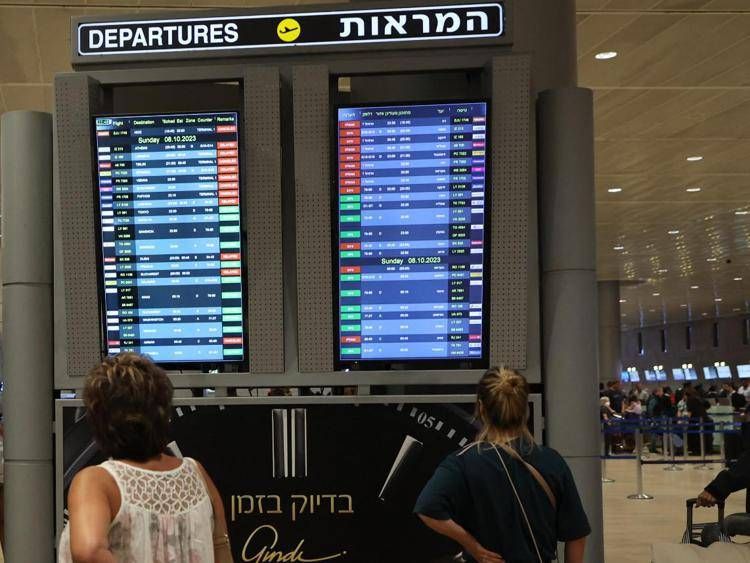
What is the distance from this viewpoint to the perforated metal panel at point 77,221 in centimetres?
476

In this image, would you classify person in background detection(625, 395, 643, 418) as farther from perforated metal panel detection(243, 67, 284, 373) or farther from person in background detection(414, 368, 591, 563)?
person in background detection(414, 368, 591, 563)

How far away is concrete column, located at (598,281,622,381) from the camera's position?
37.3m

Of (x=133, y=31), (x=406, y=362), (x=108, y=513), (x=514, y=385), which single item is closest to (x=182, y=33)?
(x=133, y=31)

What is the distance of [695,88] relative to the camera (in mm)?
12977

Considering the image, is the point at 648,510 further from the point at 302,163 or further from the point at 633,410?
the point at 633,410

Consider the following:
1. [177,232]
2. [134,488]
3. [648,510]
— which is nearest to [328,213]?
[177,232]

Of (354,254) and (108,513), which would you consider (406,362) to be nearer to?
(354,254)

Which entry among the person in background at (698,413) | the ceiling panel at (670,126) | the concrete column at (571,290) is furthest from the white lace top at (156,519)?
the person in background at (698,413)

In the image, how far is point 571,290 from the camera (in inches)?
186

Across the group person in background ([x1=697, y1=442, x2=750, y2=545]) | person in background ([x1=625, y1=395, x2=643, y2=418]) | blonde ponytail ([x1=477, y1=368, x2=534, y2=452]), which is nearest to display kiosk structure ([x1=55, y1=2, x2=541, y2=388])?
blonde ponytail ([x1=477, y1=368, x2=534, y2=452])

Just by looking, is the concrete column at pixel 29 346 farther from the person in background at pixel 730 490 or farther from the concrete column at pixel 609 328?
the concrete column at pixel 609 328

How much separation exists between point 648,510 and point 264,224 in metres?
10.1
